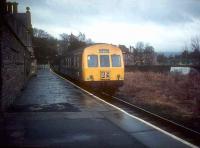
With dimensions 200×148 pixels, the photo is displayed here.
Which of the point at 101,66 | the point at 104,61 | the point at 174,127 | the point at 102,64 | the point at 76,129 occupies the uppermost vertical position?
the point at 104,61

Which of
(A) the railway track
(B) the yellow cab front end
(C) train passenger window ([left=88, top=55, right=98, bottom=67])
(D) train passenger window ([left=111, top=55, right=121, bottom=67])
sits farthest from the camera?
(D) train passenger window ([left=111, top=55, right=121, bottom=67])

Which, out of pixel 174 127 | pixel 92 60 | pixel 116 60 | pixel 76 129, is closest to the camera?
pixel 76 129

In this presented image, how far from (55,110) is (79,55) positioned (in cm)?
1046

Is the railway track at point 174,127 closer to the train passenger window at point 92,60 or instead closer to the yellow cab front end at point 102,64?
the yellow cab front end at point 102,64

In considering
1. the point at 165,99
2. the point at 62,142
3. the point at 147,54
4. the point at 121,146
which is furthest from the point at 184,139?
the point at 147,54

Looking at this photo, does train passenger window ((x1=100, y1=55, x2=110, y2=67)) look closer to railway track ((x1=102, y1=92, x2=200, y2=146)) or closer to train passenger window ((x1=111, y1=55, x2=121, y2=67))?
train passenger window ((x1=111, y1=55, x2=121, y2=67))

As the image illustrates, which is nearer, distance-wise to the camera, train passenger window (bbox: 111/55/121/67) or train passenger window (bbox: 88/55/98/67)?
train passenger window (bbox: 88/55/98/67)

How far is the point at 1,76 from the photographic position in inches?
466

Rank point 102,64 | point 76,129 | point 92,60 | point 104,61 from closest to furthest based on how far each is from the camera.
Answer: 1. point 76,129
2. point 92,60
3. point 102,64
4. point 104,61

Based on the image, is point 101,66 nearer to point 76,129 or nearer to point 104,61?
point 104,61

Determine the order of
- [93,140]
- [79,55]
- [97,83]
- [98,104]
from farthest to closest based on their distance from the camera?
[79,55] < [97,83] < [98,104] < [93,140]

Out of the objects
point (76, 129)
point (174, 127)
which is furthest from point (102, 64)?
point (76, 129)

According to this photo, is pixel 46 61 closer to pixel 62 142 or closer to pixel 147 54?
pixel 147 54

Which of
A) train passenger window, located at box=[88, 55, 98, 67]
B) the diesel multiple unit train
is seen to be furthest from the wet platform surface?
train passenger window, located at box=[88, 55, 98, 67]
